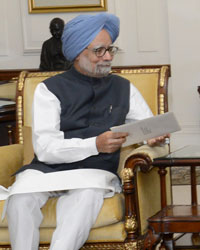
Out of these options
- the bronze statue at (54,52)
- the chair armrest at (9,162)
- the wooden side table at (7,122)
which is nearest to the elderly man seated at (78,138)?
the chair armrest at (9,162)

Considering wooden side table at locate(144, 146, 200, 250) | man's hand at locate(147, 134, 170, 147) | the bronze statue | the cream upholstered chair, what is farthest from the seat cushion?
the bronze statue

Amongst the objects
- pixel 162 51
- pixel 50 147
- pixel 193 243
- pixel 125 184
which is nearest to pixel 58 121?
pixel 50 147

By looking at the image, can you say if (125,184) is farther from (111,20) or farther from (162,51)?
(162,51)

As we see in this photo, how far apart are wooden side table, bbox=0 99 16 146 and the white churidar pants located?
104 centimetres

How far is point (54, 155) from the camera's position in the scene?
4109 mm

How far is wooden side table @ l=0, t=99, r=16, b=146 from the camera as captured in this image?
16.3ft

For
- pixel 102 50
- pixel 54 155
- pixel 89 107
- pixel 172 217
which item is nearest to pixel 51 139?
pixel 54 155

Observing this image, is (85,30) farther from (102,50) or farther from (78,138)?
(78,138)

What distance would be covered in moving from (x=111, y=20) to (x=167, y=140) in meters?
0.70

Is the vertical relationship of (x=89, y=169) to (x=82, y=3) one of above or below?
below

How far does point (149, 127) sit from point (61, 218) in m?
0.61

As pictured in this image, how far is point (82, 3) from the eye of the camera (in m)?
8.52

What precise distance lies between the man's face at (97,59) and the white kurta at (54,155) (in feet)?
0.81

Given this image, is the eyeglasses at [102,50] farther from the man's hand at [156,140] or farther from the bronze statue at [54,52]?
the bronze statue at [54,52]
